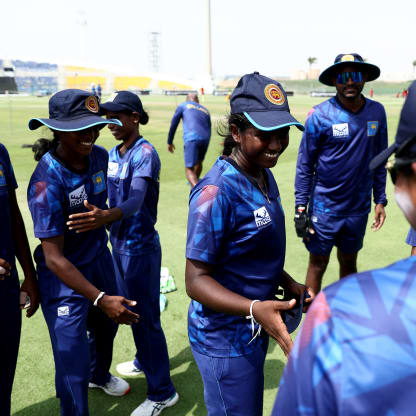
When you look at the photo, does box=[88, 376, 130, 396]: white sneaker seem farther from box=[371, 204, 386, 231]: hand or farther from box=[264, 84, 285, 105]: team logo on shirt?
box=[371, 204, 386, 231]: hand

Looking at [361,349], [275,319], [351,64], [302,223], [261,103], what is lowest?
[302,223]

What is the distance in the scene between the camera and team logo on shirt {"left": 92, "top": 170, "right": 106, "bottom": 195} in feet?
9.70

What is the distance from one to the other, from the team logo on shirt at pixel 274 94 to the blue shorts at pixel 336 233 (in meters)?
2.49

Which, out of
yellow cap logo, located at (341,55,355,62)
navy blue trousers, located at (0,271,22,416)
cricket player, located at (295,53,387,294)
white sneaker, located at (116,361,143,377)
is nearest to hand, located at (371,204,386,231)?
cricket player, located at (295,53,387,294)

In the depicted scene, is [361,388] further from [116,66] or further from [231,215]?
[116,66]

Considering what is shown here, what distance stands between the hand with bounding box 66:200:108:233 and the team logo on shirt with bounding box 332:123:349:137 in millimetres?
2490

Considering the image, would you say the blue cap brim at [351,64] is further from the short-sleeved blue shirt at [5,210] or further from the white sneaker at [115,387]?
the white sneaker at [115,387]

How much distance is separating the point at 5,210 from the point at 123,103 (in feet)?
4.31

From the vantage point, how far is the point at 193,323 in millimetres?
2330

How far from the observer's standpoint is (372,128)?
13.9ft

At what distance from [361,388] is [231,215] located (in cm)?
132

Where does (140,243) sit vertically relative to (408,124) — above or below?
below

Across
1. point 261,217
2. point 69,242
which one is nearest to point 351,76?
point 261,217

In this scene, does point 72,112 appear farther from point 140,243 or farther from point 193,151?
point 193,151
